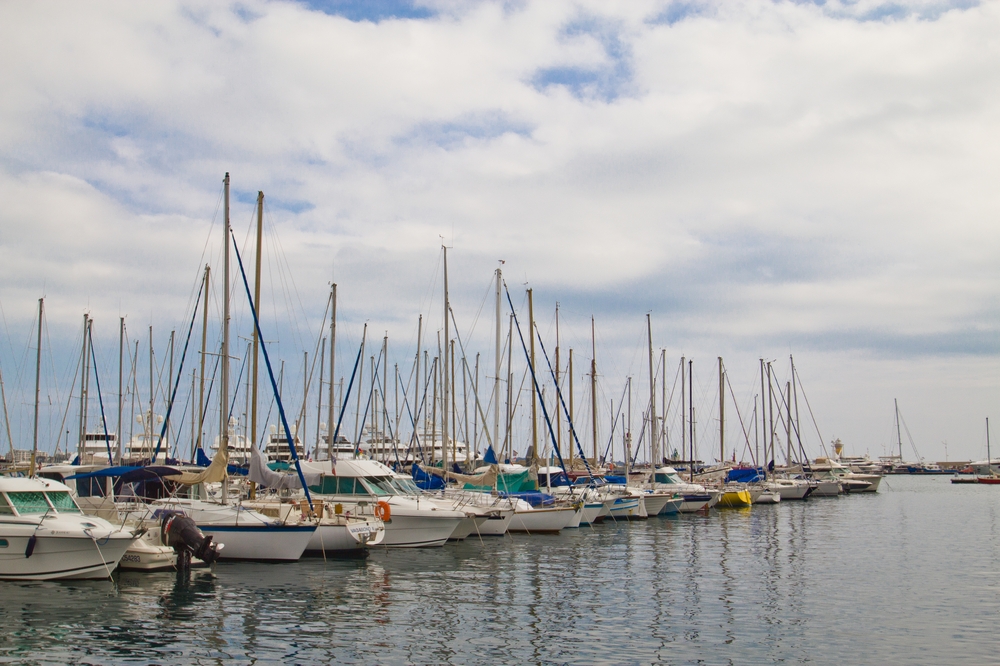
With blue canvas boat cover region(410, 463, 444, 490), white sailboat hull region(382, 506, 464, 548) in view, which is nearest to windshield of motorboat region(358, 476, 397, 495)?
white sailboat hull region(382, 506, 464, 548)

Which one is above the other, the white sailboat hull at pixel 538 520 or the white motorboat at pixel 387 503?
the white motorboat at pixel 387 503

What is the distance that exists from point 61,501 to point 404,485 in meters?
13.4

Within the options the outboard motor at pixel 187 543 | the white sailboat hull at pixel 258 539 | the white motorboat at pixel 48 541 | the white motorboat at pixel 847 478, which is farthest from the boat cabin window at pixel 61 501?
the white motorboat at pixel 847 478

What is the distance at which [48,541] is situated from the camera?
21469 mm

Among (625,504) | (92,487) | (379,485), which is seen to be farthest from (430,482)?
(92,487)

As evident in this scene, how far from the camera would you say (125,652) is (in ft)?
51.4

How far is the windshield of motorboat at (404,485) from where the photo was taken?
33.5 metres

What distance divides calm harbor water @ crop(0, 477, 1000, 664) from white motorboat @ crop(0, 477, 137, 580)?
0.51 metres

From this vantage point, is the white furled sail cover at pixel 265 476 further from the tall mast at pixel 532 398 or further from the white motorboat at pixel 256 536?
the tall mast at pixel 532 398

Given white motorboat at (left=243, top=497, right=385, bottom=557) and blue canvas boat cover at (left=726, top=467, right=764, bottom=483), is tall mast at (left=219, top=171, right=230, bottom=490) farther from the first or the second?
blue canvas boat cover at (left=726, top=467, right=764, bottom=483)

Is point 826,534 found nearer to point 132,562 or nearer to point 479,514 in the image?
point 479,514

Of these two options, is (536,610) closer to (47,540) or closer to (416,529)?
(416,529)

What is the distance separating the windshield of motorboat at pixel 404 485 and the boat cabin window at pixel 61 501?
40.8ft

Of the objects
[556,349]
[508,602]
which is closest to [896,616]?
[508,602]
